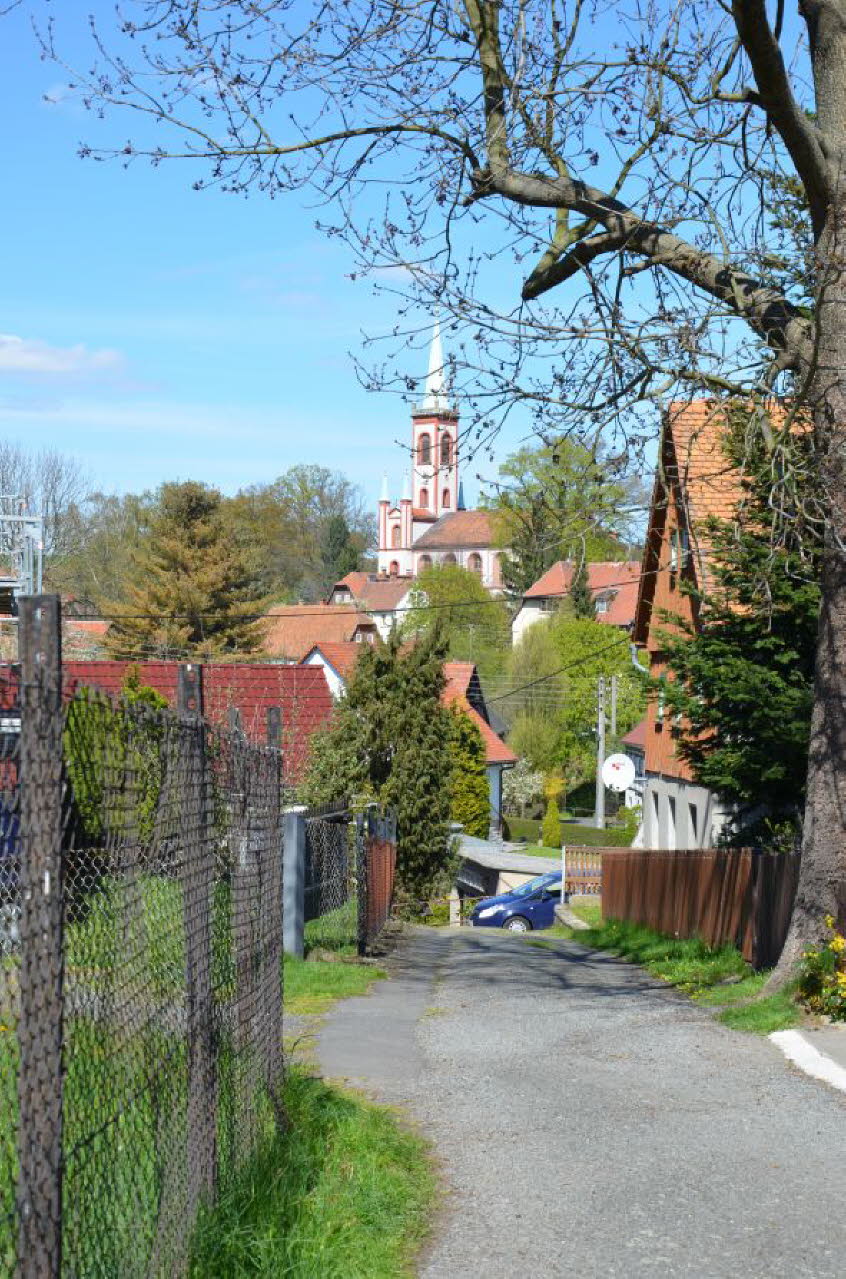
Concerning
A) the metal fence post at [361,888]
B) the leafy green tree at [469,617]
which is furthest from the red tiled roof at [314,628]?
the metal fence post at [361,888]

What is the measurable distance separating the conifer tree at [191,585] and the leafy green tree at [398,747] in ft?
124

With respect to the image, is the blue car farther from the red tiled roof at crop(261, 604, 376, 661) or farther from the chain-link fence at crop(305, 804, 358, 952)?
the red tiled roof at crop(261, 604, 376, 661)

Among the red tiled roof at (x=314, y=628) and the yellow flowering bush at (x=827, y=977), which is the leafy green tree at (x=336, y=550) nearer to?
the red tiled roof at (x=314, y=628)

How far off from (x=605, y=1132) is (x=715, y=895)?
1055 centimetres

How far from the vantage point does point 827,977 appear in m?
11.2

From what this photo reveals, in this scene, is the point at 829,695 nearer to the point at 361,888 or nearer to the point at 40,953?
the point at 361,888

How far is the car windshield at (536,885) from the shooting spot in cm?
3625

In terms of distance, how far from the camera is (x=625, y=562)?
15188 mm

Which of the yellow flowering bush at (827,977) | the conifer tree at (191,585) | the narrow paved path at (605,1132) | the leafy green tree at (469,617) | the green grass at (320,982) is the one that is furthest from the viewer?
the leafy green tree at (469,617)

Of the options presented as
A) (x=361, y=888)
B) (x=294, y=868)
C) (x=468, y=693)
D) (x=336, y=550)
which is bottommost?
(x=361, y=888)

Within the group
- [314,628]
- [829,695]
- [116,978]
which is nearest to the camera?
[116,978]

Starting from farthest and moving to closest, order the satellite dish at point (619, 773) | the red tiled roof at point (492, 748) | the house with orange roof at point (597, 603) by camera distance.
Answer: the house with orange roof at point (597, 603) → the red tiled roof at point (492, 748) → the satellite dish at point (619, 773)

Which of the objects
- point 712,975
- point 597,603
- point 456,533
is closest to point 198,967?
point 712,975

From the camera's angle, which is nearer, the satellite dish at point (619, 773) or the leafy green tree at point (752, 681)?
the leafy green tree at point (752, 681)
